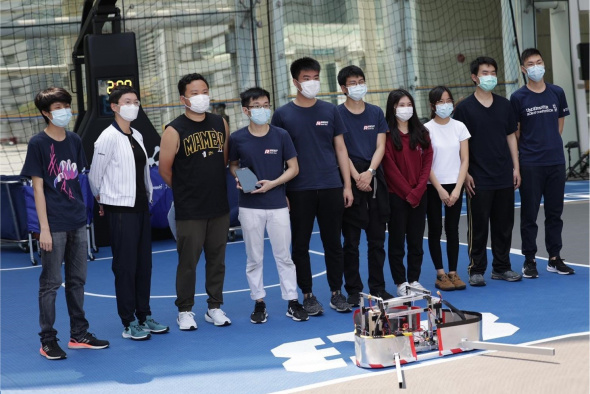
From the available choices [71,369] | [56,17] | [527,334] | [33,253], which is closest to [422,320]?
[527,334]

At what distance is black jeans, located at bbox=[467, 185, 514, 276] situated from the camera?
6.68 m

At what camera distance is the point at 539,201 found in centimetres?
693

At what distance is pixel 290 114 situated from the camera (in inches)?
233

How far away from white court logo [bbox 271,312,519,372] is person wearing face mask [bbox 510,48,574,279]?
155cm

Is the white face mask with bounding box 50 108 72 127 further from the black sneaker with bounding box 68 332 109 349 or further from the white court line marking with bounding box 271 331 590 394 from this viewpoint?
the white court line marking with bounding box 271 331 590 394

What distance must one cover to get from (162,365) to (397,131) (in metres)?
2.61

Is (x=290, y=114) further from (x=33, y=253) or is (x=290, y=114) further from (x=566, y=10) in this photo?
(x=566, y=10)

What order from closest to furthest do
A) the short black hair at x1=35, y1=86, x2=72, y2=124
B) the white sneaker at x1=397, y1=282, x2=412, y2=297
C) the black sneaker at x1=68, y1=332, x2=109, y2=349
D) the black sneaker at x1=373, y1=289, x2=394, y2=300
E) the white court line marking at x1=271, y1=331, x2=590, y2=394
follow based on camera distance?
the white court line marking at x1=271, y1=331, x2=590, y2=394
the short black hair at x1=35, y1=86, x2=72, y2=124
the black sneaker at x1=68, y1=332, x2=109, y2=349
the white sneaker at x1=397, y1=282, x2=412, y2=297
the black sneaker at x1=373, y1=289, x2=394, y2=300

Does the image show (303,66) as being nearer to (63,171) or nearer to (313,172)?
(313,172)

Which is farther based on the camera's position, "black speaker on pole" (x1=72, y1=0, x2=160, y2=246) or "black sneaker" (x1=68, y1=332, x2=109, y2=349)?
"black speaker on pole" (x1=72, y1=0, x2=160, y2=246)

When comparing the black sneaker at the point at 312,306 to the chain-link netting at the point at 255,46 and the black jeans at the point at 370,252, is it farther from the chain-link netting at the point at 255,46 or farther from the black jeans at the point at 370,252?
the chain-link netting at the point at 255,46

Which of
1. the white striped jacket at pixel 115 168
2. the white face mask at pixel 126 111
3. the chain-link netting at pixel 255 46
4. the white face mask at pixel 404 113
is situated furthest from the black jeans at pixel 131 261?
the chain-link netting at pixel 255 46

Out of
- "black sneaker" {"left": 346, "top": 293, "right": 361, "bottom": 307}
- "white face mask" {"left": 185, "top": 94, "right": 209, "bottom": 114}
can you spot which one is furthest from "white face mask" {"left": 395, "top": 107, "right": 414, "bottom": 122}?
"white face mask" {"left": 185, "top": 94, "right": 209, "bottom": 114}

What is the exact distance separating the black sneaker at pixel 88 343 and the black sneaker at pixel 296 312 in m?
1.34
